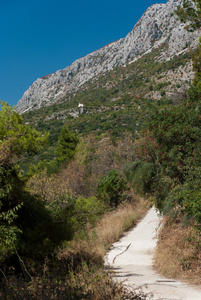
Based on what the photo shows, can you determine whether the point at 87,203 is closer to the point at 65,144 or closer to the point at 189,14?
the point at 189,14

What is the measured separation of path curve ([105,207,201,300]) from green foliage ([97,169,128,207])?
2.46 meters

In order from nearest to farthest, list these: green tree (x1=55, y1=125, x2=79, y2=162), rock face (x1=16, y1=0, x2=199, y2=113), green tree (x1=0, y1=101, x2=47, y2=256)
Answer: green tree (x1=0, y1=101, x2=47, y2=256)
green tree (x1=55, y1=125, x2=79, y2=162)
rock face (x1=16, y1=0, x2=199, y2=113)

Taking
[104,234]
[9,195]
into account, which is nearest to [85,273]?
[9,195]

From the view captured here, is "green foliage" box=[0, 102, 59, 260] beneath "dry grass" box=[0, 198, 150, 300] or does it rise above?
above

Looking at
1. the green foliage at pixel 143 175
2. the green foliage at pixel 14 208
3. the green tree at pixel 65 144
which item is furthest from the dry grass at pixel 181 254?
the green tree at pixel 65 144

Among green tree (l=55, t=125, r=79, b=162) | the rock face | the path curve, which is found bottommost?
the path curve

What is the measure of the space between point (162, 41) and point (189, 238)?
332ft

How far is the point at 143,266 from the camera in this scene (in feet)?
26.0

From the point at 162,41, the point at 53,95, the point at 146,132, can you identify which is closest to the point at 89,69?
the point at 53,95

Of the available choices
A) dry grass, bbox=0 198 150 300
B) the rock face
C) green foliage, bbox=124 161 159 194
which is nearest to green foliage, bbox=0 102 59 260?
dry grass, bbox=0 198 150 300

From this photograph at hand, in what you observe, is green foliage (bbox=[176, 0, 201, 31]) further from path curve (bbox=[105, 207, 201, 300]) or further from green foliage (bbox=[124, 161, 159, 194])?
path curve (bbox=[105, 207, 201, 300])

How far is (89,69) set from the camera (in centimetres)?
13138

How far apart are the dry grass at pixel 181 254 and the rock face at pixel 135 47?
78.4 metres

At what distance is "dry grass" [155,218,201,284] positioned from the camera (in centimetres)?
626
